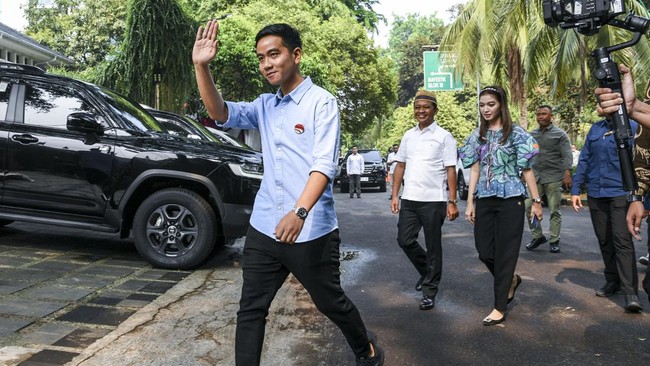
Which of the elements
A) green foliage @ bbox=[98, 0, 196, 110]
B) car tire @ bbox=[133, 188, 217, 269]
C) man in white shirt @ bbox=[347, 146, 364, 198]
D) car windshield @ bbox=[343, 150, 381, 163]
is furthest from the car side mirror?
car windshield @ bbox=[343, 150, 381, 163]

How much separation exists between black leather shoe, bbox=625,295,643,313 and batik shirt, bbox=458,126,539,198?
124 centimetres

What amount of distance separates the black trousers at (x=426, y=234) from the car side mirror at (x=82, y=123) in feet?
10.2

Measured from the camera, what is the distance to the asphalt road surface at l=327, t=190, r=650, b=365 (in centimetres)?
384

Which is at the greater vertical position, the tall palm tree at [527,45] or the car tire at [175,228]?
the tall palm tree at [527,45]

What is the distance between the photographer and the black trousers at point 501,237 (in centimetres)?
470

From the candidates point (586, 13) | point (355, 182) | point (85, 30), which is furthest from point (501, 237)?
point (85, 30)

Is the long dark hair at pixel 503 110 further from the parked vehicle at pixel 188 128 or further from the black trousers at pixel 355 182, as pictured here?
the black trousers at pixel 355 182

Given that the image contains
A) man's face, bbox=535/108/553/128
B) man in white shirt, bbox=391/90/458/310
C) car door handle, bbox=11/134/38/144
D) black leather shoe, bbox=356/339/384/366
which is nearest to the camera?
black leather shoe, bbox=356/339/384/366

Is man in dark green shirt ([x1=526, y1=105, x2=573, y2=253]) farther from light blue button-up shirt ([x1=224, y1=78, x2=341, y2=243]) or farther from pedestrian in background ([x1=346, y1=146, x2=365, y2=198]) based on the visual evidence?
pedestrian in background ([x1=346, y1=146, x2=365, y2=198])

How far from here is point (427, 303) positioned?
500 centimetres

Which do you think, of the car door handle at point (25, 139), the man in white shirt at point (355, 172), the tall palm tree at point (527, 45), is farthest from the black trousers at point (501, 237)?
the man in white shirt at point (355, 172)

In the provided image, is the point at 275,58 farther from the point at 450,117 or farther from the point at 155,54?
the point at 450,117

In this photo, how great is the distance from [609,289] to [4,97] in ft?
20.9

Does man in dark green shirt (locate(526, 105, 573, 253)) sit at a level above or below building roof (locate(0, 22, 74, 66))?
below
